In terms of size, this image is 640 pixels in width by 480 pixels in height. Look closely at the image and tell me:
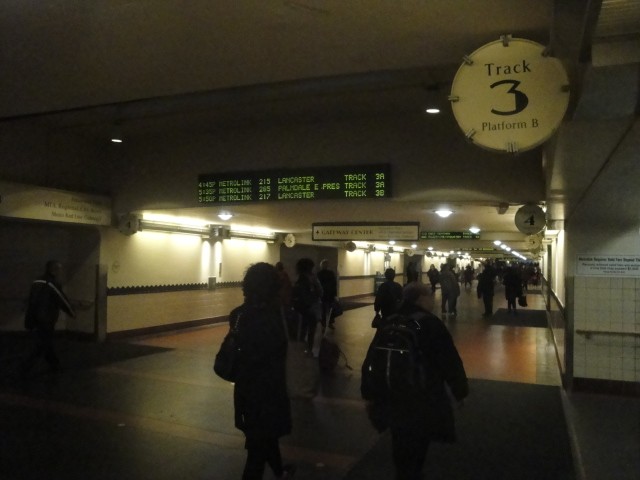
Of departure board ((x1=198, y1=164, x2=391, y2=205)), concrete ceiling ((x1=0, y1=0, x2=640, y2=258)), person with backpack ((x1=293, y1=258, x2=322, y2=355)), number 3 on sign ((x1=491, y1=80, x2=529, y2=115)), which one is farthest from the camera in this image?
person with backpack ((x1=293, y1=258, x2=322, y2=355))

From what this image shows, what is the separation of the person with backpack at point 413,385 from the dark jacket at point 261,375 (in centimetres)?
59

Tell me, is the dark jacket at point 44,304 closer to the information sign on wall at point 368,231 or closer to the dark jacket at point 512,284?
the information sign on wall at point 368,231

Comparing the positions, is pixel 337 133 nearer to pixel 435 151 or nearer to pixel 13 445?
pixel 435 151

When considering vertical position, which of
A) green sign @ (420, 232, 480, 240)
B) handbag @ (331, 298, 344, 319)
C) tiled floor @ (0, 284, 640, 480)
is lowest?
tiled floor @ (0, 284, 640, 480)

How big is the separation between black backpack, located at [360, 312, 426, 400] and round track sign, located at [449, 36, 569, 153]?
1.52 m

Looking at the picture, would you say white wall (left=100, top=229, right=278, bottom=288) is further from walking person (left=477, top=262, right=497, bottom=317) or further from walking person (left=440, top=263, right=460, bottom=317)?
walking person (left=477, top=262, right=497, bottom=317)

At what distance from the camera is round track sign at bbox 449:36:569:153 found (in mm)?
3873

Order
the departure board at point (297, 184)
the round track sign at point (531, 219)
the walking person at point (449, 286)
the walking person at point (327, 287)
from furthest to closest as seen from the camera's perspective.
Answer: the walking person at point (449, 286) → the walking person at point (327, 287) → the departure board at point (297, 184) → the round track sign at point (531, 219)

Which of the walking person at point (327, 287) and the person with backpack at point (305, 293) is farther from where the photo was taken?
the walking person at point (327, 287)

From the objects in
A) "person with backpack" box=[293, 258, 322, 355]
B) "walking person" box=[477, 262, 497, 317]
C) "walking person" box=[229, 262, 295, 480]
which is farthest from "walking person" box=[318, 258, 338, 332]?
"walking person" box=[477, 262, 497, 317]

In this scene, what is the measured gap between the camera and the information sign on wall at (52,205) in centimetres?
899

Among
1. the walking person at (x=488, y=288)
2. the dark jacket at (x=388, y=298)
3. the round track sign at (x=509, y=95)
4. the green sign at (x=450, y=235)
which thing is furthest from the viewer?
the walking person at (x=488, y=288)

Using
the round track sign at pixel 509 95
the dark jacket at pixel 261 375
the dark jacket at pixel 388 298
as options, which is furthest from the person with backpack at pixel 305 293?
the dark jacket at pixel 261 375

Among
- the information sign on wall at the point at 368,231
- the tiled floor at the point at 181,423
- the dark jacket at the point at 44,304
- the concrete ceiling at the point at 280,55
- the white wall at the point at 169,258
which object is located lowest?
the tiled floor at the point at 181,423
